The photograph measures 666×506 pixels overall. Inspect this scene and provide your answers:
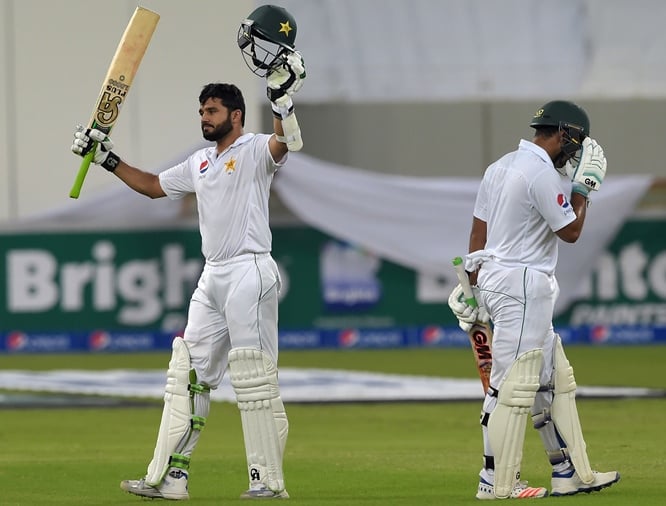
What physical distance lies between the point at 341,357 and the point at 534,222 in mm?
10412

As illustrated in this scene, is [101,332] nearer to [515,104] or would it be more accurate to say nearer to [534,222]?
[515,104]

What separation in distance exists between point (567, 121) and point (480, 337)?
1090mm

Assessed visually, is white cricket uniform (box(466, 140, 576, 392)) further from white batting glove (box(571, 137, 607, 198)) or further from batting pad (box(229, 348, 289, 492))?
batting pad (box(229, 348, 289, 492))

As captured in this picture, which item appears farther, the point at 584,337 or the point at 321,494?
the point at 584,337

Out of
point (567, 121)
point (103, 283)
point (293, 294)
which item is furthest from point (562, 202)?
point (103, 283)

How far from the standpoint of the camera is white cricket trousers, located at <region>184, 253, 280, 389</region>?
7109 millimetres

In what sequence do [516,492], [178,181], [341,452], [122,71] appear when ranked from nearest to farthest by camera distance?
1. [516,492]
2. [178,181]
3. [122,71]
4. [341,452]

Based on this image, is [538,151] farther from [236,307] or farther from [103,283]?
[103,283]

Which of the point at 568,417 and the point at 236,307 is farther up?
the point at 236,307

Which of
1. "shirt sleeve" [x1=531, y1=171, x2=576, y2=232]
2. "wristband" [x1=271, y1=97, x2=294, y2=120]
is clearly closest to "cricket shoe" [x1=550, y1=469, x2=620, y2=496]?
"shirt sleeve" [x1=531, y1=171, x2=576, y2=232]

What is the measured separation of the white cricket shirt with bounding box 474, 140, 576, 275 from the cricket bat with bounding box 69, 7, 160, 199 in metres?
1.81

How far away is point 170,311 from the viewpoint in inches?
717

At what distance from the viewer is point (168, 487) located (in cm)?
707

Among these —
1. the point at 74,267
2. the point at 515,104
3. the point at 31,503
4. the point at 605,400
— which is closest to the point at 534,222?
the point at 31,503
